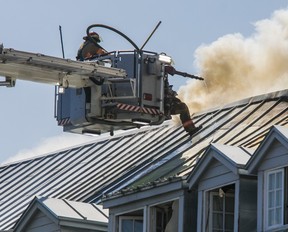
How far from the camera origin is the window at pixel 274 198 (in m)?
35.4

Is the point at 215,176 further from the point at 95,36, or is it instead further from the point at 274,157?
the point at 95,36

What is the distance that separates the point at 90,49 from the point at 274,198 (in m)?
12.9

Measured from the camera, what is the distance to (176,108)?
4819cm

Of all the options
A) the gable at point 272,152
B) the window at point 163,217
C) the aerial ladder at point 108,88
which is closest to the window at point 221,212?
the window at point 163,217

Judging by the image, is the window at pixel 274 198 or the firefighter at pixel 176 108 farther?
the firefighter at pixel 176 108

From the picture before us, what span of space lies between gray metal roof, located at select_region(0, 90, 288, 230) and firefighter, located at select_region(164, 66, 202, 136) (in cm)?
33

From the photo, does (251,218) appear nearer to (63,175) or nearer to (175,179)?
(175,179)

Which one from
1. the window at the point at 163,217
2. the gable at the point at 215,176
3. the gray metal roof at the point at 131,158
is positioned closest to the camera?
the gable at the point at 215,176

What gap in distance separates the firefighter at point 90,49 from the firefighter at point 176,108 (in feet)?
6.88

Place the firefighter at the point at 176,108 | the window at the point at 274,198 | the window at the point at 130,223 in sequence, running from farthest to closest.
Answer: the firefighter at the point at 176,108, the window at the point at 130,223, the window at the point at 274,198

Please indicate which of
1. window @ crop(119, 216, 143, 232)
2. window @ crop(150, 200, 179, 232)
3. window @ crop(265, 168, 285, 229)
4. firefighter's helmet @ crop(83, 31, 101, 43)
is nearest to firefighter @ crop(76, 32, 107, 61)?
firefighter's helmet @ crop(83, 31, 101, 43)

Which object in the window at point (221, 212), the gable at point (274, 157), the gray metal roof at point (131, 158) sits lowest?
the window at point (221, 212)

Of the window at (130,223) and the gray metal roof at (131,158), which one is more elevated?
the gray metal roof at (131,158)

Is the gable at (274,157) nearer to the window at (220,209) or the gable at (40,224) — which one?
the window at (220,209)
